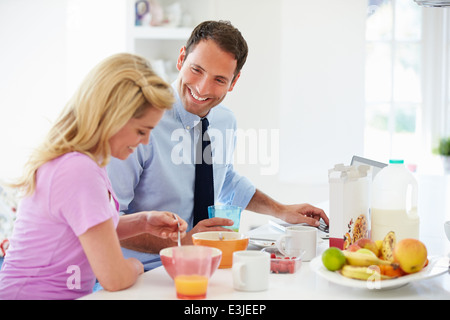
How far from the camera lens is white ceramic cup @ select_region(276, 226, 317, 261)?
1427 mm

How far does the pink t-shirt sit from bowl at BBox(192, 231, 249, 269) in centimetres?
22

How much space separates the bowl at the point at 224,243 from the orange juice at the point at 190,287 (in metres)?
0.24

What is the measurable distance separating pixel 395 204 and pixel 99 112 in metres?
0.74

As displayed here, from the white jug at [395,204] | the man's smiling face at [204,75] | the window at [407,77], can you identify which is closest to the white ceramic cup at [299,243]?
the white jug at [395,204]

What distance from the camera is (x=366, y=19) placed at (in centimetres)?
386

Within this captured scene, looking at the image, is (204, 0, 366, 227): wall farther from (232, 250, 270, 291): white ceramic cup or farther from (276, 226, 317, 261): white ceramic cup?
(232, 250, 270, 291): white ceramic cup

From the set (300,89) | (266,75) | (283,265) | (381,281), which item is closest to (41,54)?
(266,75)

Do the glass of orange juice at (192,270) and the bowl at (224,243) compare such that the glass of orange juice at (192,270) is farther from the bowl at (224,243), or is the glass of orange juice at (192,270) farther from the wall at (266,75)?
Result: the wall at (266,75)

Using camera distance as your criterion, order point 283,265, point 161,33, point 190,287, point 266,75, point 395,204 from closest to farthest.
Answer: point 190,287, point 283,265, point 395,204, point 161,33, point 266,75

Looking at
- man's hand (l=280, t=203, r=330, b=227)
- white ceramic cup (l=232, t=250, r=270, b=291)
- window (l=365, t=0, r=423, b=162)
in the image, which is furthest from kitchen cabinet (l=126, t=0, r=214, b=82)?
white ceramic cup (l=232, t=250, r=270, b=291)

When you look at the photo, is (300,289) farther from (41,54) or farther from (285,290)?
(41,54)

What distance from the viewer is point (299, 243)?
56.8 inches

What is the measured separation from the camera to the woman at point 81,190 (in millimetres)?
1117

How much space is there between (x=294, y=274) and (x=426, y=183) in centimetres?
219
